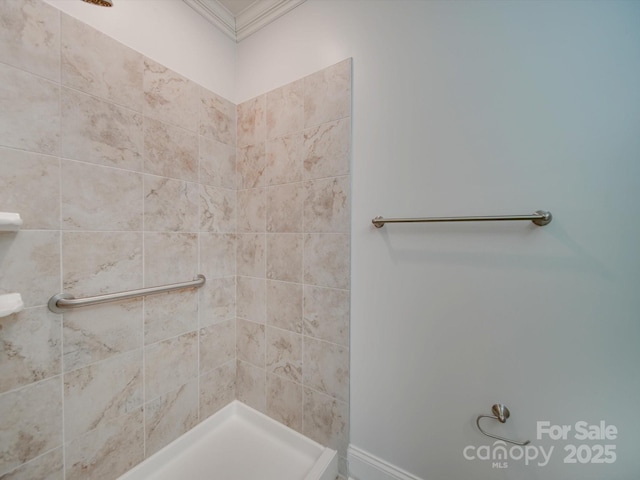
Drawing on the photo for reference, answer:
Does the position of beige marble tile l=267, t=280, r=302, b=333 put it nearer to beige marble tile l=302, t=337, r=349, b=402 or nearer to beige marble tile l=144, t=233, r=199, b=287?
beige marble tile l=302, t=337, r=349, b=402

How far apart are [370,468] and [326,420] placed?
0.25 meters

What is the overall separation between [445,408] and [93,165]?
1.59 meters

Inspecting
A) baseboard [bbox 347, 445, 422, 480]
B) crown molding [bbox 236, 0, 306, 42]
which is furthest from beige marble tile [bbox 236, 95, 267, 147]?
baseboard [bbox 347, 445, 422, 480]

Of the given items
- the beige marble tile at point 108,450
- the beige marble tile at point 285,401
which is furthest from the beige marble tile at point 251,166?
the beige marble tile at point 108,450

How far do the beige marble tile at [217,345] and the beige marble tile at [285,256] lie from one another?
409 millimetres

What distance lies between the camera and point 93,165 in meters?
0.91

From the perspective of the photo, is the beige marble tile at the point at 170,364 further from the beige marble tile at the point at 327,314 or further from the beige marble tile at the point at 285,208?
the beige marble tile at the point at 285,208

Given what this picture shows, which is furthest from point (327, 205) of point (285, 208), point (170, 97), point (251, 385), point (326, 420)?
point (251, 385)

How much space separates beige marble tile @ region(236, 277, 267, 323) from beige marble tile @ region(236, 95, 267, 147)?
785 millimetres

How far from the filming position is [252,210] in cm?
138

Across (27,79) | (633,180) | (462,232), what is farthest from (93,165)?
(633,180)

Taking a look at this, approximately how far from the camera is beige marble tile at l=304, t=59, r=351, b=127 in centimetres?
108

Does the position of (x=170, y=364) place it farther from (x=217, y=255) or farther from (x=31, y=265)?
(x=31, y=265)

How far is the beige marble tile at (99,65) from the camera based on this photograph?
0.85 meters
